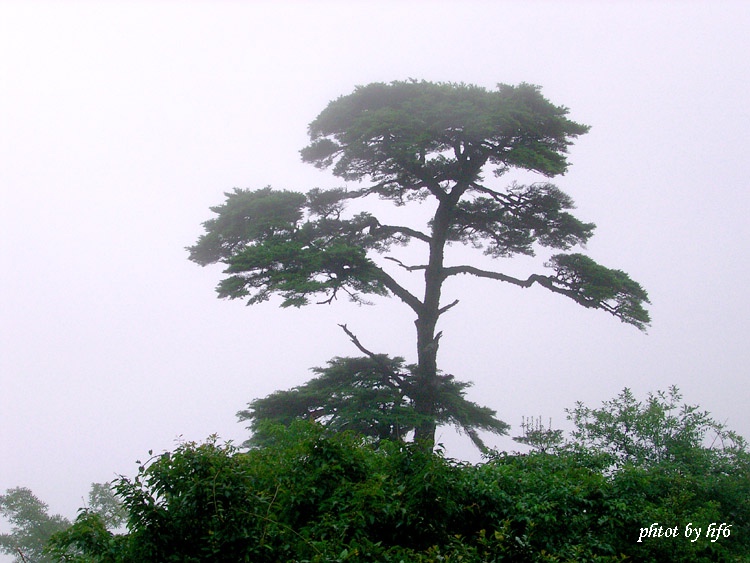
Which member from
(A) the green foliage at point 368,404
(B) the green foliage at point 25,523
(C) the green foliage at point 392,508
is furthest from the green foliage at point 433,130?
(B) the green foliage at point 25,523

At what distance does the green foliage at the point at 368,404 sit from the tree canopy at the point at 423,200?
313 mm

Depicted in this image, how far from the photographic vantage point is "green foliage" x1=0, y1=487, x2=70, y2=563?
480 inches

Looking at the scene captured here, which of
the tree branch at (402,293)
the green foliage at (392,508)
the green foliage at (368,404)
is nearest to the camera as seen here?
the green foliage at (392,508)

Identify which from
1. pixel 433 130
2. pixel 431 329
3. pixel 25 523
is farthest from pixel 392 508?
pixel 25 523

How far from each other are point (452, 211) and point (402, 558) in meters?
9.92

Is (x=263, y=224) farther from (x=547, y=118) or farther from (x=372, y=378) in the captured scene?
(x=547, y=118)

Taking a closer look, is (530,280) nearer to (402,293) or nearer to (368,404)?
(402,293)

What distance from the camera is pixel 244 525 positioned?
4.43 metres

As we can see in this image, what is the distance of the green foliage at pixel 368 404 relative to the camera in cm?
1135

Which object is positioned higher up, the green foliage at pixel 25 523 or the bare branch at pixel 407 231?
the bare branch at pixel 407 231

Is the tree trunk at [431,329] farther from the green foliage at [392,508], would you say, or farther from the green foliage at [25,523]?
the green foliage at [25,523]

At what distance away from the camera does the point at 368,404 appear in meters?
11.7

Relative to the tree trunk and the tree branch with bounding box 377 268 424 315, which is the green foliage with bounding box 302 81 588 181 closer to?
the tree trunk

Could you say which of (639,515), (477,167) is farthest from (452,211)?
→ (639,515)
